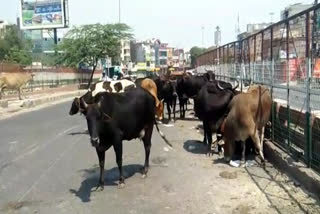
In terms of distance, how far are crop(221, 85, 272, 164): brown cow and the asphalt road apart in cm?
51

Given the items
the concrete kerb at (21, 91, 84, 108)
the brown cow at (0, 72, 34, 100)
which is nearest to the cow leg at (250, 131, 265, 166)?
the concrete kerb at (21, 91, 84, 108)

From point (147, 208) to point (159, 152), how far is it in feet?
14.7

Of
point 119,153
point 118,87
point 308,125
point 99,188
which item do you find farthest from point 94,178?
point 118,87

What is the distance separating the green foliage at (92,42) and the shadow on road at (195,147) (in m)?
39.2

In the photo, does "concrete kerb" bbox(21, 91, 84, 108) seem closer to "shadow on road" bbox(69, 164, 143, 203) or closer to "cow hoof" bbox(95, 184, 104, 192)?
"shadow on road" bbox(69, 164, 143, 203)

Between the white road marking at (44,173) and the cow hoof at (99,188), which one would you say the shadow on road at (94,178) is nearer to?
the cow hoof at (99,188)

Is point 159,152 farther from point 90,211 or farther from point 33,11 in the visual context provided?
point 33,11

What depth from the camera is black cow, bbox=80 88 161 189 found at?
297 inches

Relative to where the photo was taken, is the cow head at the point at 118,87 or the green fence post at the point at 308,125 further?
the cow head at the point at 118,87

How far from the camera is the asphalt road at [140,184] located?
720 cm

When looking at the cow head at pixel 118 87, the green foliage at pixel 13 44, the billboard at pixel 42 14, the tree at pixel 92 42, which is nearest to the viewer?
the cow head at pixel 118 87

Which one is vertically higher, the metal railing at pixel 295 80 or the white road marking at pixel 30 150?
the metal railing at pixel 295 80

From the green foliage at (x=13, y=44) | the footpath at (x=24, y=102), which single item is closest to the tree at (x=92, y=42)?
the footpath at (x=24, y=102)

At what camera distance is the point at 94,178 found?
9.03 metres
